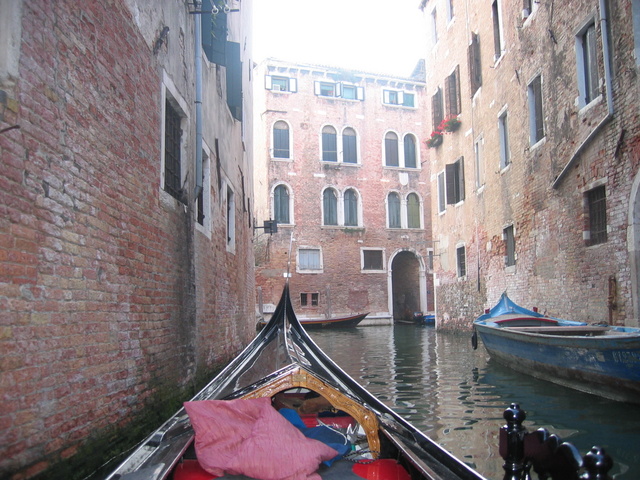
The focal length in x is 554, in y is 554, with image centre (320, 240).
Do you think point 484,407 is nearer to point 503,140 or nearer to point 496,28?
point 503,140

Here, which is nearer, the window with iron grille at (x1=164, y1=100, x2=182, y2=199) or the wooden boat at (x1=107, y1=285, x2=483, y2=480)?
the wooden boat at (x1=107, y1=285, x2=483, y2=480)

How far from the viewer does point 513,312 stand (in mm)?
7715

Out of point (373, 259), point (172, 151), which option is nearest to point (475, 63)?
point (172, 151)

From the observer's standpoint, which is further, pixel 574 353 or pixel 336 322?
pixel 336 322

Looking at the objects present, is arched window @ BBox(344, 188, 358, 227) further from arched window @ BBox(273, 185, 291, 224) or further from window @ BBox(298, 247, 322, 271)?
arched window @ BBox(273, 185, 291, 224)

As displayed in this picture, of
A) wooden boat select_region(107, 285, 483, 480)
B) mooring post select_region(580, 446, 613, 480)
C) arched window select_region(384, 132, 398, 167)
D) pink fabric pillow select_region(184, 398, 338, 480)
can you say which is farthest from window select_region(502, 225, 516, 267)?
arched window select_region(384, 132, 398, 167)

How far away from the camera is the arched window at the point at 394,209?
2028cm

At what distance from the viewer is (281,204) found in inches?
747

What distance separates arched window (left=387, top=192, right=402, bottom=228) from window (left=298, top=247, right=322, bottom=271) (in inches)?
122

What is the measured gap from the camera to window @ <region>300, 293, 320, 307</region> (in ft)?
61.7

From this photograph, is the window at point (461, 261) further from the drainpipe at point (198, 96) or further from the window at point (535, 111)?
the drainpipe at point (198, 96)

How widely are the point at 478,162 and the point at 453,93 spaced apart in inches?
84.5

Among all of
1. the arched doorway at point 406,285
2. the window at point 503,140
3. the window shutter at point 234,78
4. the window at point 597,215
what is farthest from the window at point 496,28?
the arched doorway at point 406,285

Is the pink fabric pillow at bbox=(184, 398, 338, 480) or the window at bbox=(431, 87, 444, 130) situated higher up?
the window at bbox=(431, 87, 444, 130)
